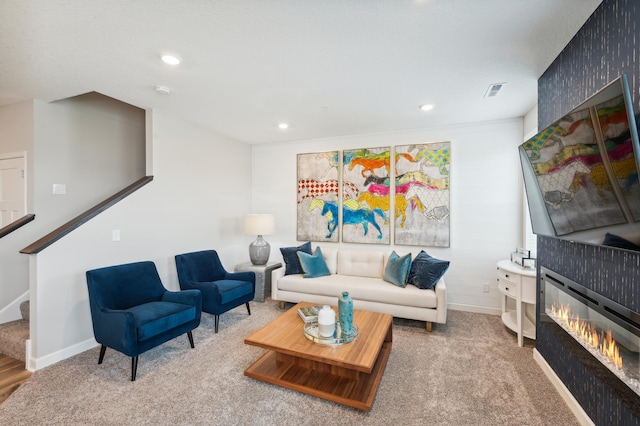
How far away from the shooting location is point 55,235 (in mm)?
2648

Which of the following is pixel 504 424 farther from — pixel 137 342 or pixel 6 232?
pixel 6 232

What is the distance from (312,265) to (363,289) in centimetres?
83

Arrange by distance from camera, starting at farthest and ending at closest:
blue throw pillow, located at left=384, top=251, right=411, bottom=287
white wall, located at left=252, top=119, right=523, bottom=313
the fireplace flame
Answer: white wall, located at left=252, top=119, right=523, bottom=313 → blue throw pillow, located at left=384, top=251, right=411, bottom=287 → the fireplace flame

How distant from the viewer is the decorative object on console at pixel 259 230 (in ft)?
14.9

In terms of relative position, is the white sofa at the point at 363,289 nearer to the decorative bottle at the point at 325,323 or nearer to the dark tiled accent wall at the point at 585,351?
the dark tiled accent wall at the point at 585,351

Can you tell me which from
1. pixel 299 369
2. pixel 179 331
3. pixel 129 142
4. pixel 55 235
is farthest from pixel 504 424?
pixel 129 142

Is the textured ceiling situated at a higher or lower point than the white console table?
higher

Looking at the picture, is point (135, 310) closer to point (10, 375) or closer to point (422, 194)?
point (10, 375)

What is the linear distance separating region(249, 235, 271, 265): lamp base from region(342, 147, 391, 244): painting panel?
127 centimetres

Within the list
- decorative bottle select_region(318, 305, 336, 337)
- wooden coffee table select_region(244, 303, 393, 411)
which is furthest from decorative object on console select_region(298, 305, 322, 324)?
decorative bottle select_region(318, 305, 336, 337)

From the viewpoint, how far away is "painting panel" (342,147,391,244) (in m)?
4.39

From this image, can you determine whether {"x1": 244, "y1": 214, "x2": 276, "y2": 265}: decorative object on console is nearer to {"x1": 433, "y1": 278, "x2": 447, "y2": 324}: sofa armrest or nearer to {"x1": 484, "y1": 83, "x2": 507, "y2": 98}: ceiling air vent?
{"x1": 433, "y1": 278, "x2": 447, "y2": 324}: sofa armrest

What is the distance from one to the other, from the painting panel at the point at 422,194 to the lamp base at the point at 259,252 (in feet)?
6.69

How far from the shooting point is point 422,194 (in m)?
4.18
